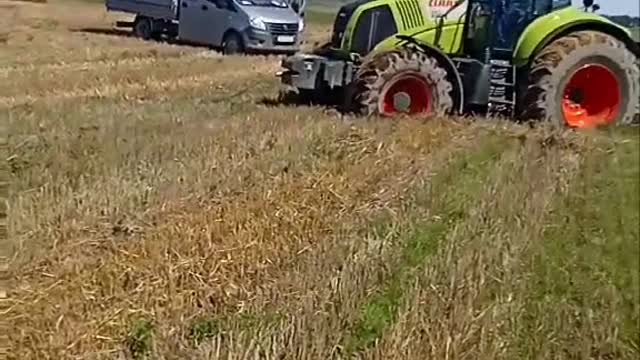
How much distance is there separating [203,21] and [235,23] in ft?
3.57

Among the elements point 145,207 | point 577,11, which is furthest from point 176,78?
point 145,207

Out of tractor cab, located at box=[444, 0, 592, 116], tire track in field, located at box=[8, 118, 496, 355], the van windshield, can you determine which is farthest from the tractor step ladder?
the van windshield

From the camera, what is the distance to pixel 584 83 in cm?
1182

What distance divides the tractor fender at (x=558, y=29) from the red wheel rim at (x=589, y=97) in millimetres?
465

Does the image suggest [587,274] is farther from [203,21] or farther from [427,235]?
[203,21]

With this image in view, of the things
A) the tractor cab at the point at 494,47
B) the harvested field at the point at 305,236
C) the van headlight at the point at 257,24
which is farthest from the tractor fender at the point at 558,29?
the van headlight at the point at 257,24

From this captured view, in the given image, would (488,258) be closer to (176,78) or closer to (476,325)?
(476,325)

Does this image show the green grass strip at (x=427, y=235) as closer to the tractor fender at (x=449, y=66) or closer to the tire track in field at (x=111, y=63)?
the tractor fender at (x=449, y=66)

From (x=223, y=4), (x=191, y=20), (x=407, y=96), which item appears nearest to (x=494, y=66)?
(x=407, y=96)

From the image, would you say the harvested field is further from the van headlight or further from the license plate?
the license plate

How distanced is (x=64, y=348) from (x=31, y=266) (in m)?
0.88

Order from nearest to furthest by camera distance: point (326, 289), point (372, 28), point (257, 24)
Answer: point (326, 289) → point (372, 28) → point (257, 24)

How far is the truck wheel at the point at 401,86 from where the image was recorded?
11.3 m

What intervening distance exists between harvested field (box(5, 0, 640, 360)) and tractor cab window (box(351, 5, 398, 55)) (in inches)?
87.1
